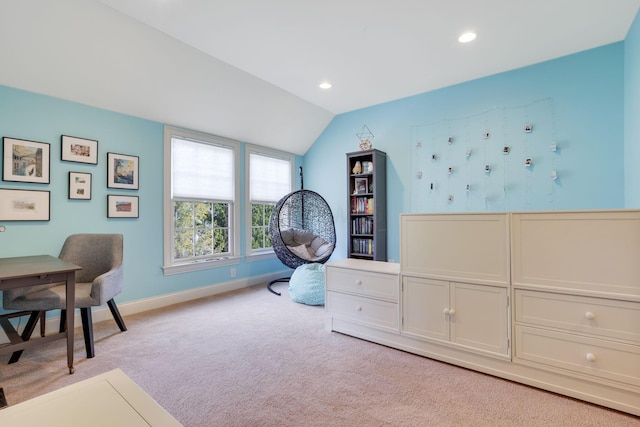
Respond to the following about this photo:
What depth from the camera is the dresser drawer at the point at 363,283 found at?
2363mm

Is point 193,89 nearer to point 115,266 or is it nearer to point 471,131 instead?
point 115,266

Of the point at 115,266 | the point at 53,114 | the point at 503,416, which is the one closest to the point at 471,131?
the point at 503,416

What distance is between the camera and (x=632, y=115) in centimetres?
259

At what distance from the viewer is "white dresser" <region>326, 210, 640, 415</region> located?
1620 millimetres

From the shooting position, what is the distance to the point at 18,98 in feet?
8.38

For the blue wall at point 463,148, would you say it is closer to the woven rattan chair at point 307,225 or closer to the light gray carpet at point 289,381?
the woven rattan chair at point 307,225

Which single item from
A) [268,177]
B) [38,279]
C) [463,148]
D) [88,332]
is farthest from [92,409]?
[268,177]

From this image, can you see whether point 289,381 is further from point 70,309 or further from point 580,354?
point 580,354

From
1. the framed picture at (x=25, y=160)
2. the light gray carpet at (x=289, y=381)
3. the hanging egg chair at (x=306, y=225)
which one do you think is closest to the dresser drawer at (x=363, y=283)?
the light gray carpet at (x=289, y=381)

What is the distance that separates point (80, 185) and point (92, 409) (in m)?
2.79

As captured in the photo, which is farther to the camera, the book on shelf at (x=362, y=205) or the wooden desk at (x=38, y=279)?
the book on shelf at (x=362, y=205)

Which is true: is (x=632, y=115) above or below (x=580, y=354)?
above

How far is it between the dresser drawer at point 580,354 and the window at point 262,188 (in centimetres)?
351

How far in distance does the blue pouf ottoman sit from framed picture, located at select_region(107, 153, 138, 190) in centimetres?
213
